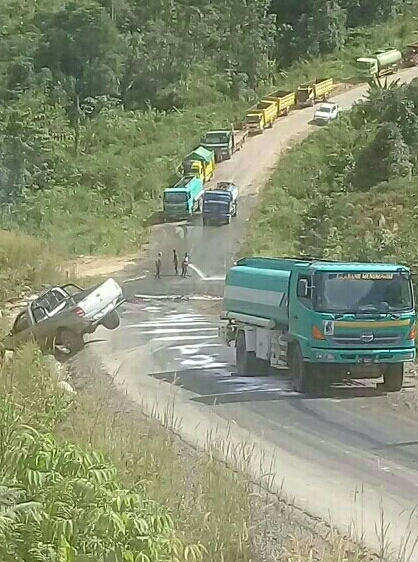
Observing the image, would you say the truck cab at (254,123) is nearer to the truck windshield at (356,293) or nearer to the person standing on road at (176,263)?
the person standing on road at (176,263)

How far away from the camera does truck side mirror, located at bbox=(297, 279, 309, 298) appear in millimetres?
16347

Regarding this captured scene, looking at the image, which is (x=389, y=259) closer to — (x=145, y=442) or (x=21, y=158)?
(x=145, y=442)

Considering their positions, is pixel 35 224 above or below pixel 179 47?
below

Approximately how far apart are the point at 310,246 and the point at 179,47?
34.1 meters

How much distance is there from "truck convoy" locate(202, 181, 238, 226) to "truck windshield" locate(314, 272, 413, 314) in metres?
27.8

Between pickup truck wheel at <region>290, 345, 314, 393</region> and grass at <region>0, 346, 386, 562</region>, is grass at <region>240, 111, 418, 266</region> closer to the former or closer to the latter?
pickup truck wheel at <region>290, 345, 314, 393</region>

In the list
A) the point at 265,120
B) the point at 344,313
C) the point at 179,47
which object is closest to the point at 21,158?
the point at 265,120

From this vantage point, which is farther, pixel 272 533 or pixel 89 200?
pixel 89 200

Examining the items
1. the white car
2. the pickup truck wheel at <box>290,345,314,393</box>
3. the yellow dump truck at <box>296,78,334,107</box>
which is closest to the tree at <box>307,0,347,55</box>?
the yellow dump truck at <box>296,78,334,107</box>

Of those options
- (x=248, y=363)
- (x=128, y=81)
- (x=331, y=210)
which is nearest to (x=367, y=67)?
(x=128, y=81)

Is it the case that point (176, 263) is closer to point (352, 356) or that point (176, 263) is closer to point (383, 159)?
point (383, 159)

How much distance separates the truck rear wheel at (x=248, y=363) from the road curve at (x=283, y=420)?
0.92 feet

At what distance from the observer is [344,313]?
1599 cm

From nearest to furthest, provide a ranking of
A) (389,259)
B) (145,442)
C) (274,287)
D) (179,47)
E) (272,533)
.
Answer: (272,533) → (145,442) → (274,287) → (389,259) → (179,47)
